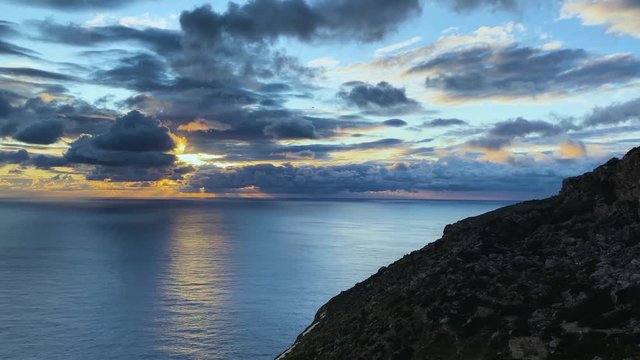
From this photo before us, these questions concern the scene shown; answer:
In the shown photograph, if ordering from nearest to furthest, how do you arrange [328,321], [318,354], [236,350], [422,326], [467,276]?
[422,326] → [467,276] → [318,354] → [328,321] → [236,350]

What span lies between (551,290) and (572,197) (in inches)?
1185

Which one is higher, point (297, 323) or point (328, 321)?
point (328, 321)

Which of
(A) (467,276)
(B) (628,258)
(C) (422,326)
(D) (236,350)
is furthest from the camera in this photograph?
(D) (236,350)

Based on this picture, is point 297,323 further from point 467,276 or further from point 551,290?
point 551,290

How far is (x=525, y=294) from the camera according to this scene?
47188 millimetres

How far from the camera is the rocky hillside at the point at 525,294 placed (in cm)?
3775

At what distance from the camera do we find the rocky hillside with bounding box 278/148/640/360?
1486 inches

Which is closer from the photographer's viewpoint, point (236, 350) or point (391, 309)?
point (391, 309)

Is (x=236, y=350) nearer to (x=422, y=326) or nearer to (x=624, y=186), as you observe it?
(x=422, y=326)

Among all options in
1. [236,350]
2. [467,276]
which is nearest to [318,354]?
[467,276]

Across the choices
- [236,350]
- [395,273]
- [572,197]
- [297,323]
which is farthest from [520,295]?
[297,323]

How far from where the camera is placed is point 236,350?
12212 cm

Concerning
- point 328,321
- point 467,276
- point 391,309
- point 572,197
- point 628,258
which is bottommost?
point 328,321

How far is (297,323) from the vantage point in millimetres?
151250
